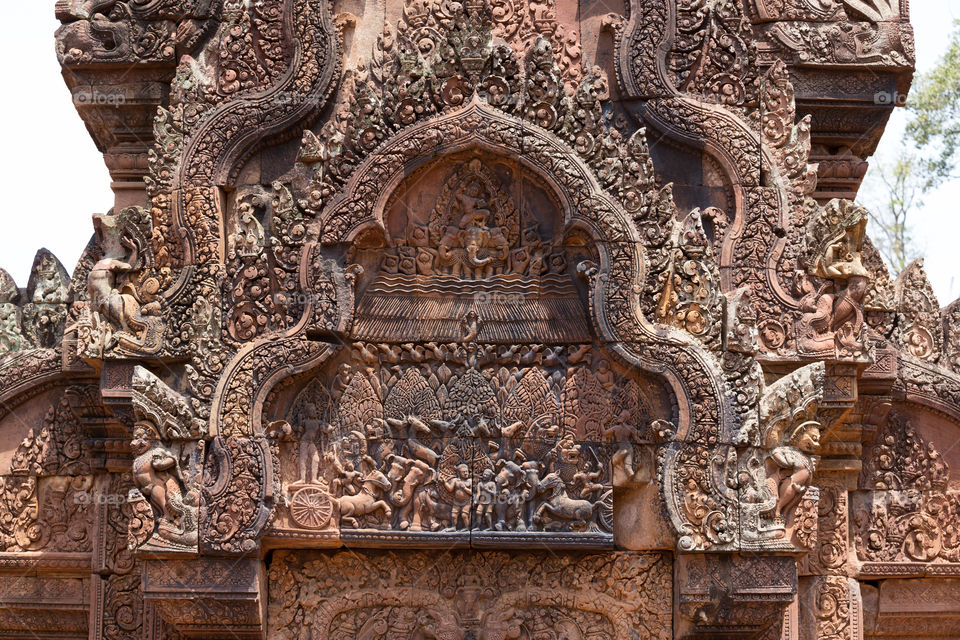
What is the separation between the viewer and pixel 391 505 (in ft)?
24.3

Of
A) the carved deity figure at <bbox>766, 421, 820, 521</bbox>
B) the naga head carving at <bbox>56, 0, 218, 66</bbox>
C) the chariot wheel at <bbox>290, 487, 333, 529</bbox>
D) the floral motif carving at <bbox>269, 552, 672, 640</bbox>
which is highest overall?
the naga head carving at <bbox>56, 0, 218, 66</bbox>

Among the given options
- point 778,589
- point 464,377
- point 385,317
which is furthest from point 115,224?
point 778,589

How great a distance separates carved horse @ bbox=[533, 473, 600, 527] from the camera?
24.1 ft

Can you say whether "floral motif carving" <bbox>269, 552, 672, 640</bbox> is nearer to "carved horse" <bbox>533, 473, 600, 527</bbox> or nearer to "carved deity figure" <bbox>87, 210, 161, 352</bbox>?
"carved horse" <bbox>533, 473, 600, 527</bbox>

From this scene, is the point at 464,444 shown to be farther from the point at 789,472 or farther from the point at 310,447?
the point at 789,472

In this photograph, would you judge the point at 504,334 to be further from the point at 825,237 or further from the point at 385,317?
the point at 825,237

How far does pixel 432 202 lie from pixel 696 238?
5.05 feet

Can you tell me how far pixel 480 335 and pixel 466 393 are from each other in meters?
0.35

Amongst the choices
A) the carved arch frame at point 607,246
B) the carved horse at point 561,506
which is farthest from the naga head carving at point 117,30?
the carved horse at point 561,506

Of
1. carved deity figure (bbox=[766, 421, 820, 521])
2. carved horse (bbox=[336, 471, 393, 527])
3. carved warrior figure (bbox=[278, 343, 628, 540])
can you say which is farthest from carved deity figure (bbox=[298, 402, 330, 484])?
carved deity figure (bbox=[766, 421, 820, 521])

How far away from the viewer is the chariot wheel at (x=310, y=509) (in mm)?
7328

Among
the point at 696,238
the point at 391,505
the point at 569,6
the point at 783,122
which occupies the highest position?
the point at 569,6

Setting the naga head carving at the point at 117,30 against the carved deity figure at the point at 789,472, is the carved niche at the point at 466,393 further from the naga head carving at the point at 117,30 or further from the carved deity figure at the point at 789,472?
the naga head carving at the point at 117,30

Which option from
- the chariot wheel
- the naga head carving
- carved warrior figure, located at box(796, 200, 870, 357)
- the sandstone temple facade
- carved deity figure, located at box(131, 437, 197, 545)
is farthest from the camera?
the naga head carving
